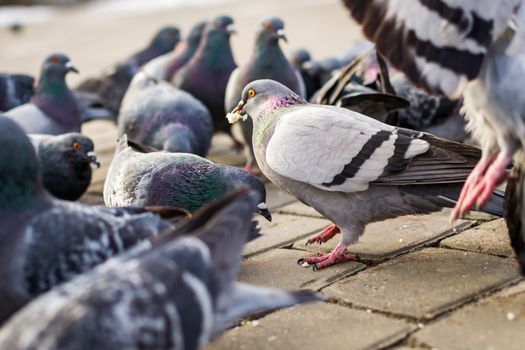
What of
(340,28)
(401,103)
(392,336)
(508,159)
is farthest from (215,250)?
(340,28)

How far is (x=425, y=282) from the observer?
11.1ft

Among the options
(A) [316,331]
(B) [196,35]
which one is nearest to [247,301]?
(A) [316,331]

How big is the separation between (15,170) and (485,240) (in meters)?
2.18

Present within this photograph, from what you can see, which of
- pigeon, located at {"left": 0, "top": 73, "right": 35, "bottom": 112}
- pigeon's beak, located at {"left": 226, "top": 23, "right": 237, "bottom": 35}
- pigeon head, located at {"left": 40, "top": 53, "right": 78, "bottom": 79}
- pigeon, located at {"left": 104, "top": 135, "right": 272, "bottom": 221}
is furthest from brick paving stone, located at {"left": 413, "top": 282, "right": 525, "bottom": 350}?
pigeon, located at {"left": 0, "top": 73, "right": 35, "bottom": 112}

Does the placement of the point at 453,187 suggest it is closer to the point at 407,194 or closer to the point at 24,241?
the point at 407,194

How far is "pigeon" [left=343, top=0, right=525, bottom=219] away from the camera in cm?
282

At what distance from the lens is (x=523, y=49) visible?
2928 mm

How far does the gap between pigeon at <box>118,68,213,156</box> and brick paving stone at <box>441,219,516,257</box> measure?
6.17 ft

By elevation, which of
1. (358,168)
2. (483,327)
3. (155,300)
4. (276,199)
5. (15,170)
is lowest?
(276,199)

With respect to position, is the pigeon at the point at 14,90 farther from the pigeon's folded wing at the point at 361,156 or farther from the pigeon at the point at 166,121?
the pigeon's folded wing at the point at 361,156

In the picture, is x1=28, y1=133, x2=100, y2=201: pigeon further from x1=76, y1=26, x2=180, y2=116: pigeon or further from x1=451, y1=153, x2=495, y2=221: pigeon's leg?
x1=76, y1=26, x2=180, y2=116: pigeon

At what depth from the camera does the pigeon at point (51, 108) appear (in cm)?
607

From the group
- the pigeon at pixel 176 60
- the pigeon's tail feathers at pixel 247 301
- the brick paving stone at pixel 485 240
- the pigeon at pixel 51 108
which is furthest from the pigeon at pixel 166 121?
the pigeon's tail feathers at pixel 247 301

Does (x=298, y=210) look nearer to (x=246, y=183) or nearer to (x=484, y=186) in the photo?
(x=246, y=183)
